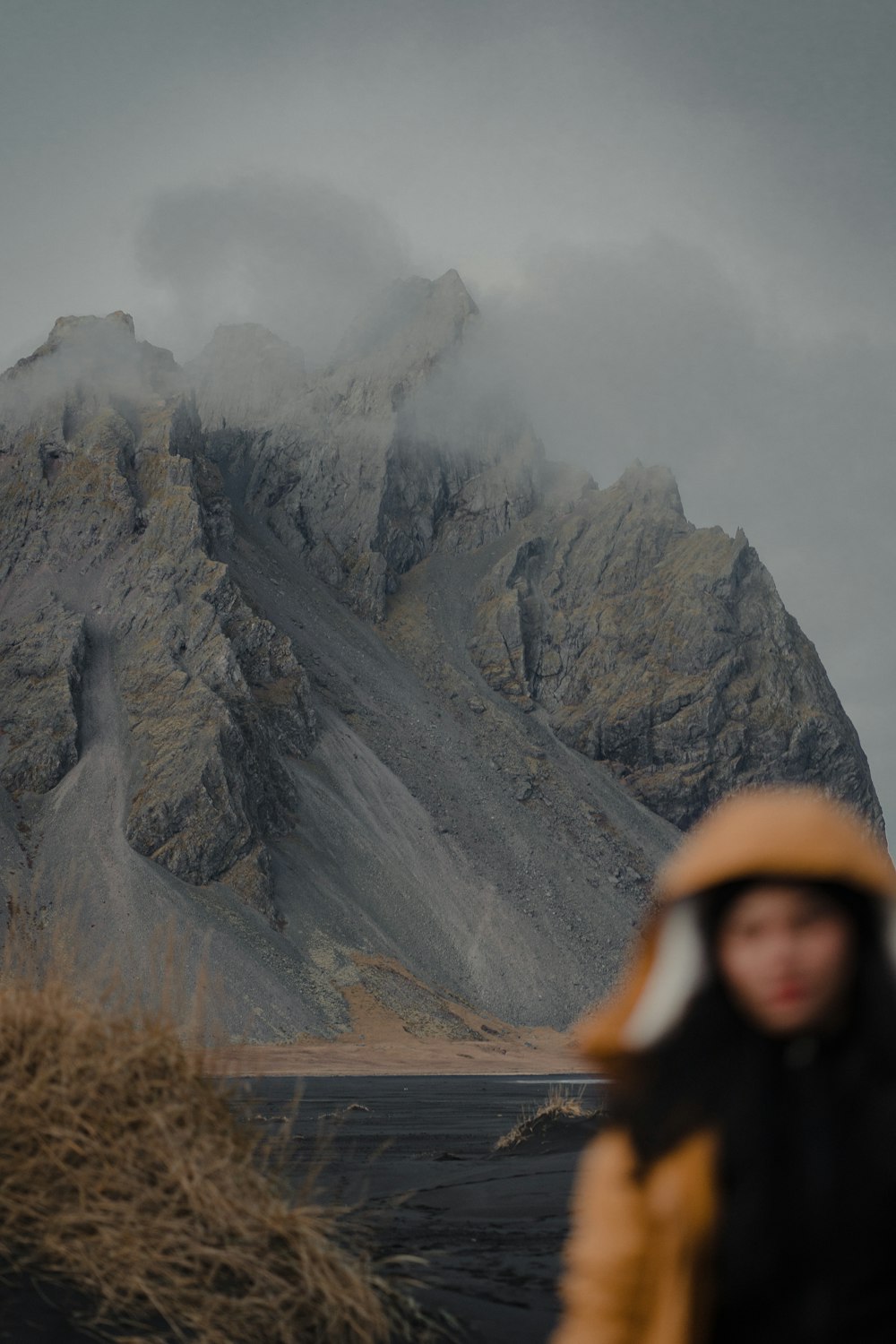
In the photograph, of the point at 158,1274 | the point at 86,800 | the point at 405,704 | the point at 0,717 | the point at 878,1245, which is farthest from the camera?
the point at 405,704

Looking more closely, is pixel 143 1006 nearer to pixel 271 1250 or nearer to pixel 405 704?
pixel 271 1250

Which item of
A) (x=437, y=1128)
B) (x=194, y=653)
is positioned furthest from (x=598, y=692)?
(x=437, y=1128)

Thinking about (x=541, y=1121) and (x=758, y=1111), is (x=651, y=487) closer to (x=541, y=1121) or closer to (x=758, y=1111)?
(x=541, y=1121)

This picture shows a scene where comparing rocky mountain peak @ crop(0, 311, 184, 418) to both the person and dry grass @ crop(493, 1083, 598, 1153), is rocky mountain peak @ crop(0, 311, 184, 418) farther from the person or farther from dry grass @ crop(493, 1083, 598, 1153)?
the person

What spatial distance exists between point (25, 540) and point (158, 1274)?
411 feet

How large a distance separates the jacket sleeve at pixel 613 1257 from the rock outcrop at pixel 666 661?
146545 mm

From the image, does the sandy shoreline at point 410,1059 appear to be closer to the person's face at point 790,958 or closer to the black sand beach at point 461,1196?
the black sand beach at point 461,1196

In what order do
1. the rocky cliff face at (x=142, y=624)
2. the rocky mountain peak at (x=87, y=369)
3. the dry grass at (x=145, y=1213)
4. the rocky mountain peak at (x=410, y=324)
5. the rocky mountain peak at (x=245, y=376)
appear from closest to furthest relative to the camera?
the dry grass at (x=145, y=1213) < the rocky cliff face at (x=142, y=624) < the rocky mountain peak at (x=87, y=369) < the rocky mountain peak at (x=245, y=376) < the rocky mountain peak at (x=410, y=324)

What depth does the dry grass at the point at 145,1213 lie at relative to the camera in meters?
5.93

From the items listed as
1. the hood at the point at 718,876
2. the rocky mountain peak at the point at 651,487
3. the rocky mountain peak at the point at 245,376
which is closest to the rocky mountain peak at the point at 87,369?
the rocky mountain peak at the point at 245,376

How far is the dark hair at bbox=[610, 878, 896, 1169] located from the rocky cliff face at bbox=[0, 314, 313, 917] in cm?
9246

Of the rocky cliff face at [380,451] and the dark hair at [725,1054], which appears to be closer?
the dark hair at [725,1054]

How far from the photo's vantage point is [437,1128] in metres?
27.3

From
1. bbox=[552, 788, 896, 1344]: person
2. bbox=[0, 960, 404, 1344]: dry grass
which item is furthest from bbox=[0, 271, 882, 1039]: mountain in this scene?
bbox=[552, 788, 896, 1344]: person
